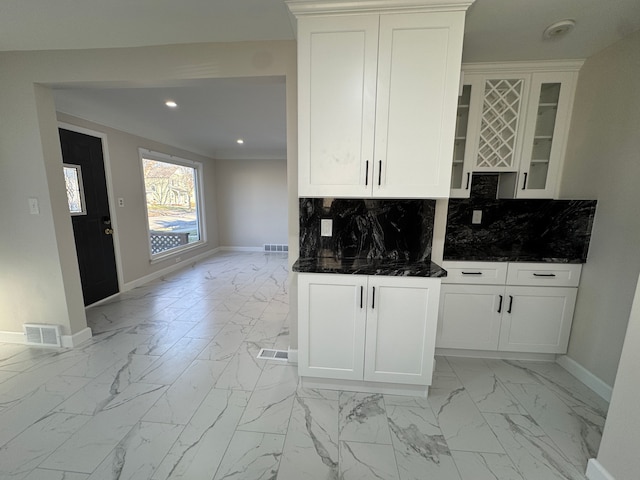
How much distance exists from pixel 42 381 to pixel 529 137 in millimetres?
4263

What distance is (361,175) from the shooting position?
1.68 meters

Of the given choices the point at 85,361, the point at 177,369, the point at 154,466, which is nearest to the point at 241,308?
the point at 177,369

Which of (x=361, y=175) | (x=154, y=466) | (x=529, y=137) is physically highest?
(x=529, y=137)

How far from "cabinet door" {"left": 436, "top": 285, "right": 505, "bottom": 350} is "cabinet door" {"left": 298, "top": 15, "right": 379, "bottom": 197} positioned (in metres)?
1.25

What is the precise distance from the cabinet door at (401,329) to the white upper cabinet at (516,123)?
1124 millimetres

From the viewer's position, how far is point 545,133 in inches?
88.1

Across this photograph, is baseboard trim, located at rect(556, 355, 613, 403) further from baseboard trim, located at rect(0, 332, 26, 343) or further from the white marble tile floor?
baseboard trim, located at rect(0, 332, 26, 343)

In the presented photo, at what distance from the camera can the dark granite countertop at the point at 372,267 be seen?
1677 millimetres

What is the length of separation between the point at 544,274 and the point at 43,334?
435 centimetres

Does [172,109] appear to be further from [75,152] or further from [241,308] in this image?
[241,308]

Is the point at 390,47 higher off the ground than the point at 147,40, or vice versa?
the point at 147,40

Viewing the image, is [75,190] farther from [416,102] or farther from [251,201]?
[416,102]

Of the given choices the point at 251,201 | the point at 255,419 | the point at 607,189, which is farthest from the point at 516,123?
the point at 251,201

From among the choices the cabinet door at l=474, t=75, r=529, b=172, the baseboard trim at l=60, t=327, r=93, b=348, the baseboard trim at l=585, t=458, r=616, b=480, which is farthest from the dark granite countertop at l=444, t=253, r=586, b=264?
the baseboard trim at l=60, t=327, r=93, b=348
